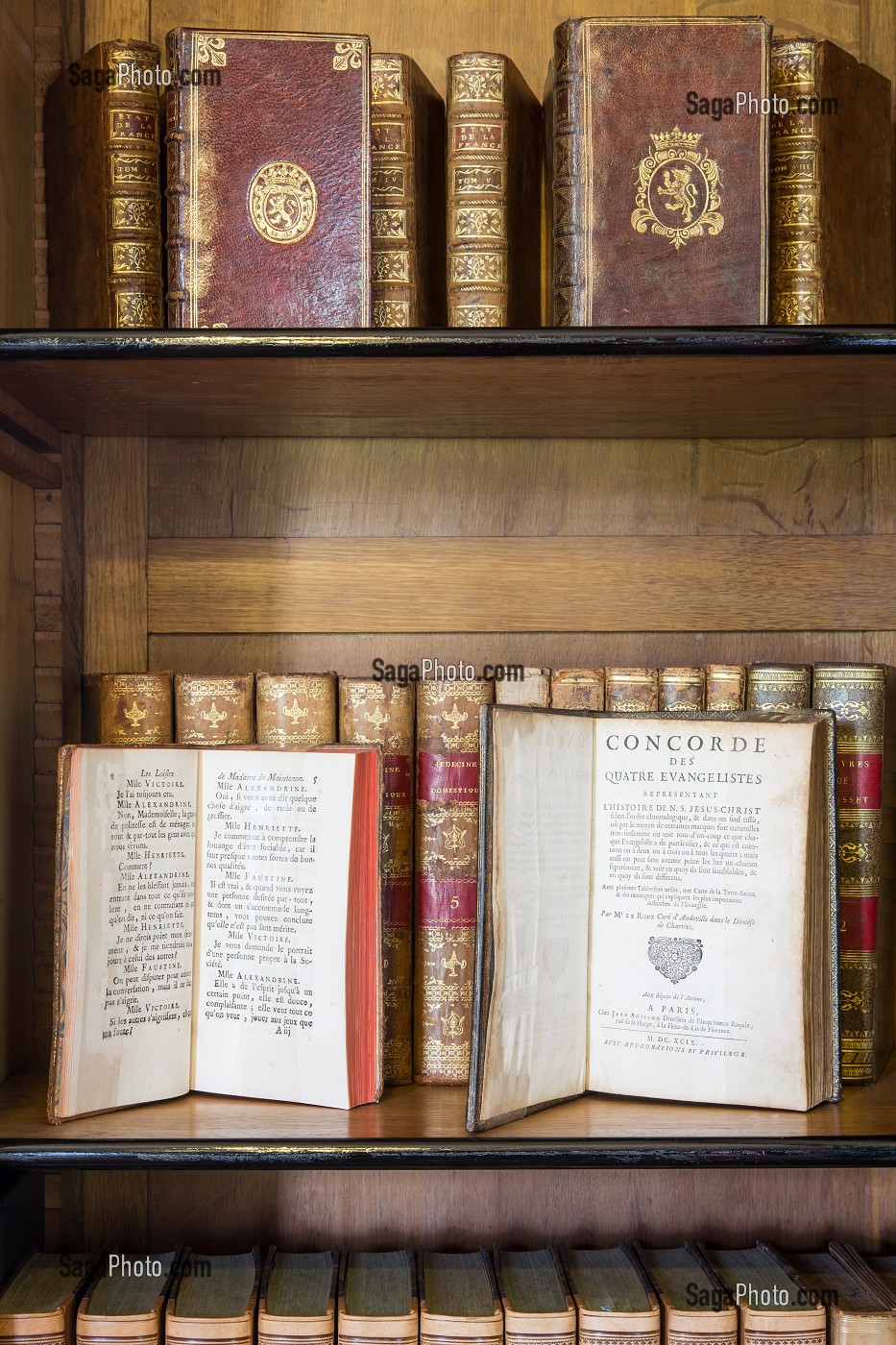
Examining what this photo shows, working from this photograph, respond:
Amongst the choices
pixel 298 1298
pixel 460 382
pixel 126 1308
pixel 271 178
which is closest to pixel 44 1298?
pixel 126 1308

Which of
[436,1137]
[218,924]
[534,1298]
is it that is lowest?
[534,1298]

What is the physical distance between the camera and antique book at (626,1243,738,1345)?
3.08 ft

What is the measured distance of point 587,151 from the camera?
93 cm

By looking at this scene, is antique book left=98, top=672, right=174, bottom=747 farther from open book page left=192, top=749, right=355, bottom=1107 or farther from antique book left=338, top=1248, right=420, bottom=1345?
antique book left=338, top=1248, right=420, bottom=1345

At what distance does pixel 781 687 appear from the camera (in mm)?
975

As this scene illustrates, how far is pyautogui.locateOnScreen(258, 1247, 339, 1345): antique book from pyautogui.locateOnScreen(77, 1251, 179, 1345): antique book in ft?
0.28

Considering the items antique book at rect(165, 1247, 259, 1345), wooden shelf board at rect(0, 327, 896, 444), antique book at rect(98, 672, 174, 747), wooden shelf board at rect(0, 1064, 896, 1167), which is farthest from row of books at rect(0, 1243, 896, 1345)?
wooden shelf board at rect(0, 327, 896, 444)

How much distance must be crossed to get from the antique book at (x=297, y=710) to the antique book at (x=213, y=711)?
21 mm

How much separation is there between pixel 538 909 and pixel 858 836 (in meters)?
0.29

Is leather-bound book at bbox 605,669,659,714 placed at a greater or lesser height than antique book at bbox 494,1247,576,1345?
greater

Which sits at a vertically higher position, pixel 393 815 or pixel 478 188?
pixel 478 188

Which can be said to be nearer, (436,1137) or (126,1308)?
(436,1137)

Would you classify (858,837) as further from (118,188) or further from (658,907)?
(118,188)

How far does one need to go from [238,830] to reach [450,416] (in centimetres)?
43
